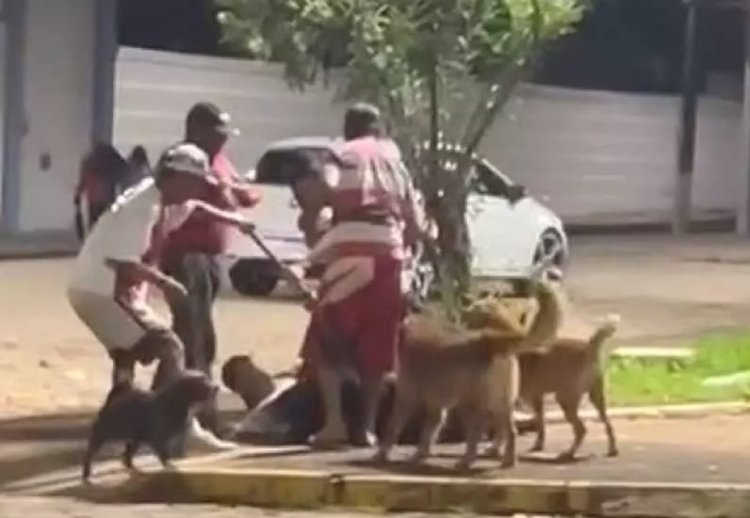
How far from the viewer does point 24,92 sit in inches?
1222

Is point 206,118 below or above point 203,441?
above

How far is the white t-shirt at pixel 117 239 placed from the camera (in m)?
12.0

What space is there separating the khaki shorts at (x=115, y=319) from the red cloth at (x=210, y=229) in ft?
3.17

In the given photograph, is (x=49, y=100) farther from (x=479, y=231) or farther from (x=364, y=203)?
(x=364, y=203)

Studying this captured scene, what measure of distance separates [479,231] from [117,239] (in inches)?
471

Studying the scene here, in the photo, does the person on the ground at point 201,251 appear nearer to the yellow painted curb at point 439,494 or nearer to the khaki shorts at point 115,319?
the khaki shorts at point 115,319

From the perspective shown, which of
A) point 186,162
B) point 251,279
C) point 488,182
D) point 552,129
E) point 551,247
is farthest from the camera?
point 552,129

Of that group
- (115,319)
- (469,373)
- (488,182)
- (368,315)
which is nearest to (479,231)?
(488,182)

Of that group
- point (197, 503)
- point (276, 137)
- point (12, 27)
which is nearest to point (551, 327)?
point (197, 503)

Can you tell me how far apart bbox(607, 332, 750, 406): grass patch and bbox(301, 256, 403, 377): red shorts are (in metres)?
2.71

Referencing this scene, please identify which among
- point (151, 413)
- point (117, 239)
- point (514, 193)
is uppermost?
point (117, 239)

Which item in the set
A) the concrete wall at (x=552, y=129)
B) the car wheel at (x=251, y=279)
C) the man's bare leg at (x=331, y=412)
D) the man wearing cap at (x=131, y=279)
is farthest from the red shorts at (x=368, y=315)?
the concrete wall at (x=552, y=129)

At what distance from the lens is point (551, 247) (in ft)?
82.5

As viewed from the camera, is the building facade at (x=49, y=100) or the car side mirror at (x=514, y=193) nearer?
the car side mirror at (x=514, y=193)
